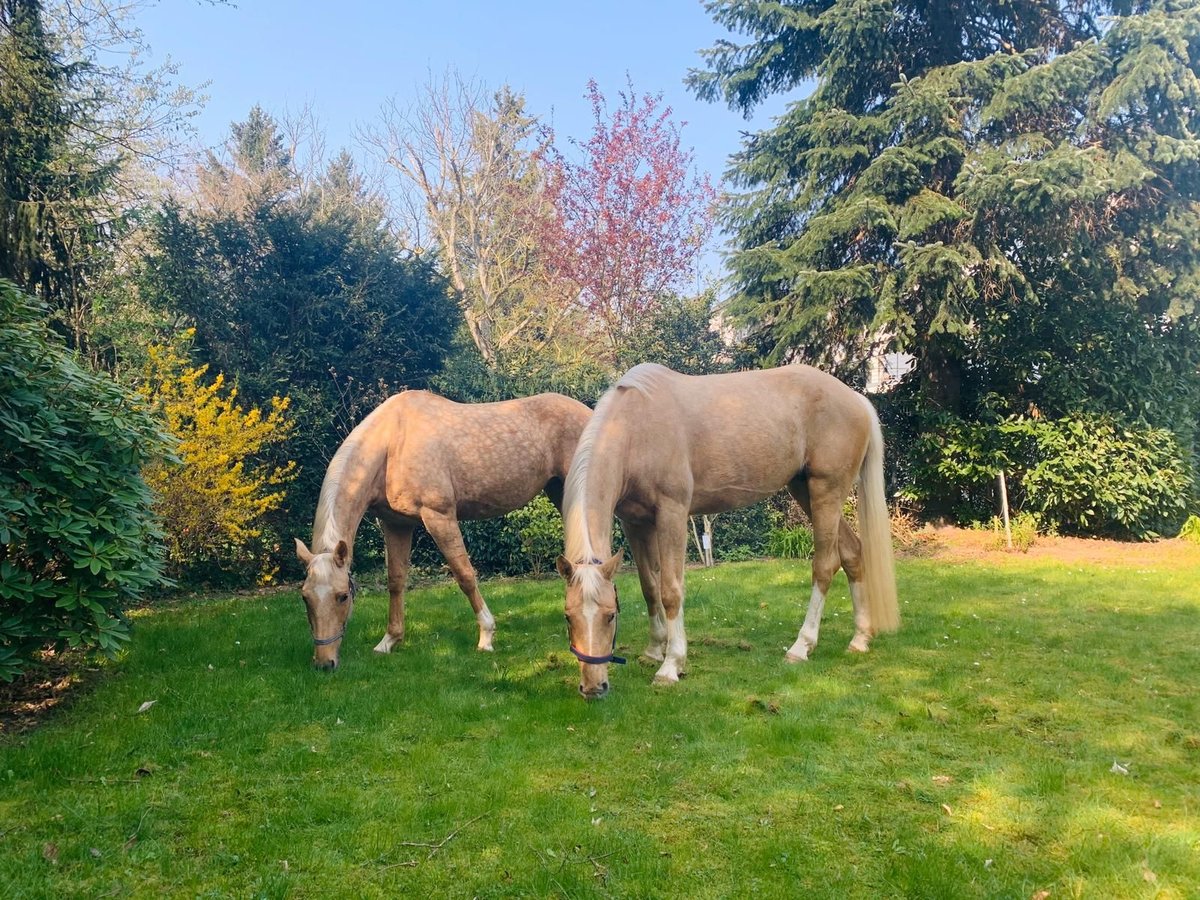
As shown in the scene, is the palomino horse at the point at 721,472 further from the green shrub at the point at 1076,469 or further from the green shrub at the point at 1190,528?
the green shrub at the point at 1190,528

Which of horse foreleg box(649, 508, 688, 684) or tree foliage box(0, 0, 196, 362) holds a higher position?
tree foliage box(0, 0, 196, 362)

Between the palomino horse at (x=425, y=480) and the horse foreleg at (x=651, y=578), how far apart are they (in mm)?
1358

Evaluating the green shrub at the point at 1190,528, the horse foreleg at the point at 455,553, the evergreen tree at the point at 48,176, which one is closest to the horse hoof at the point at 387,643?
the horse foreleg at the point at 455,553

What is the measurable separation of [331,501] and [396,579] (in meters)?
1.08

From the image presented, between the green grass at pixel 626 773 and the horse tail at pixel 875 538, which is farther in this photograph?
the horse tail at pixel 875 538

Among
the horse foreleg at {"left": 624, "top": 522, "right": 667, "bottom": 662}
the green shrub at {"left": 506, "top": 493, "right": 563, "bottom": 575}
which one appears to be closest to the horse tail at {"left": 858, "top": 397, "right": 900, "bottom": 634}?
the horse foreleg at {"left": 624, "top": 522, "right": 667, "bottom": 662}

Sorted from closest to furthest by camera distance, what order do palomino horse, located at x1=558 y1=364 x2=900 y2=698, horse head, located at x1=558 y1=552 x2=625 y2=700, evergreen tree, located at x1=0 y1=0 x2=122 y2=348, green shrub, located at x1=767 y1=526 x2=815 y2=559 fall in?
horse head, located at x1=558 y1=552 x2=625 y2=700 < palomino horse, located at x1=558 y1=364 x2=900 y2=698 < evergreen tree, located at x1=0 y1=0 x2=122 y2=348 < green shrub, located at x1=767 y1=526 x2=815 y2=559

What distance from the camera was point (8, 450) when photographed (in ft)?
13.7

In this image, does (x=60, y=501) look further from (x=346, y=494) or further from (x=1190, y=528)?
(x=1190, y=528)

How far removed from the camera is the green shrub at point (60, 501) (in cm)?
410

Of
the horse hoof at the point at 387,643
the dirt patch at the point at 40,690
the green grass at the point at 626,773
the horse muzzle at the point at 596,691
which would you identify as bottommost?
the green grass at the point at 626,773

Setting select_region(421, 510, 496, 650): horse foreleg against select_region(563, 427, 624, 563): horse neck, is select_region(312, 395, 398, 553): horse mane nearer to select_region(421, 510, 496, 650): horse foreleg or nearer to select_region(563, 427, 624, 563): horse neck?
select_region(421, 510, 496, 650): horse foreleg

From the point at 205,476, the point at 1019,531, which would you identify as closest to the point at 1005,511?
the point at 1019,531

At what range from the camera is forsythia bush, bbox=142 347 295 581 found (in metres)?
8.53
